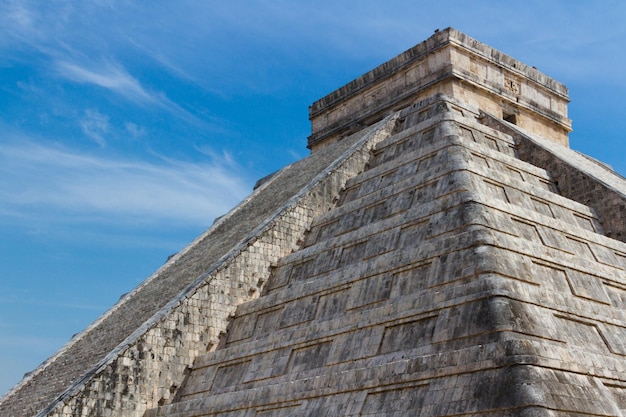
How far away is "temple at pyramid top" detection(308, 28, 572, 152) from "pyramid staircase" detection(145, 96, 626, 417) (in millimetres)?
3962

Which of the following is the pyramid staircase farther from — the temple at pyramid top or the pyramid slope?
the temple at pyramid top

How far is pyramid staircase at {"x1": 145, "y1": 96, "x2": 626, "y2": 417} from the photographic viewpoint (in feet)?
22.0

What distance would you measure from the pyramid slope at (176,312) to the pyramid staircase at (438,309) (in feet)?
0.90

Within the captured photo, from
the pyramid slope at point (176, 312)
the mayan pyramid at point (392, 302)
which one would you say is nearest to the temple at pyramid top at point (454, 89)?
the mayan pyramid at point (392, 302)

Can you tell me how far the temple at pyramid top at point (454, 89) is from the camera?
16.0 m

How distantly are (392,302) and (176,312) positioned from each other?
367 centimetres

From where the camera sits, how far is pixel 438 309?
7684 millimetres

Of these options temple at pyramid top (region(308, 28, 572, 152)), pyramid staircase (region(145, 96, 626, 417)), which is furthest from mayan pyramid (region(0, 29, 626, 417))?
temple at pyramid top (region(308, 28, 572, 152))

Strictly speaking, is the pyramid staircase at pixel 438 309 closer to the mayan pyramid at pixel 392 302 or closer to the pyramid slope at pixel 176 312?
the mayan pyramid at pixel 392 302

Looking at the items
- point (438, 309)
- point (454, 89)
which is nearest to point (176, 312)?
point (438, 309)

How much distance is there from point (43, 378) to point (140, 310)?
1.88m

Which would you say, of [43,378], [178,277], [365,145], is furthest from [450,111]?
[43,378]

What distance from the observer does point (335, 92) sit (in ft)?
62.0

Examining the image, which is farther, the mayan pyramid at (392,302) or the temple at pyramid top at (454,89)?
the temple at pyramid top at (454,89)
